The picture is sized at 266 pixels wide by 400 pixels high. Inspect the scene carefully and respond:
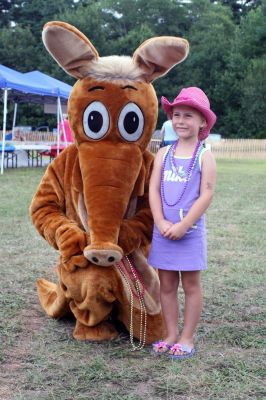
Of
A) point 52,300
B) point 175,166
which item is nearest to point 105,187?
point 175,166

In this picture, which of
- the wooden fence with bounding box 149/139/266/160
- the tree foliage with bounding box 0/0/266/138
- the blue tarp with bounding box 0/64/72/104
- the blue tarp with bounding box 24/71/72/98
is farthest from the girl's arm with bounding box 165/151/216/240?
the tree foliage with bounding box 0/0/266/138

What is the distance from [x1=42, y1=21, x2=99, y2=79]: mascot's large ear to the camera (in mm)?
3094

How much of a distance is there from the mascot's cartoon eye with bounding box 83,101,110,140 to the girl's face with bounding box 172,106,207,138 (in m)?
0.39

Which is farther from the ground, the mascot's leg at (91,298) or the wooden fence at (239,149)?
the mascot's leg at (91,298)

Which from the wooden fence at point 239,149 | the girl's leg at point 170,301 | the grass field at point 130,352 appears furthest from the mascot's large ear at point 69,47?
the wooden fence at point 239,149

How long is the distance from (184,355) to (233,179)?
11.9 metres

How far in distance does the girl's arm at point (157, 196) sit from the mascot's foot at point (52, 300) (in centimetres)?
83

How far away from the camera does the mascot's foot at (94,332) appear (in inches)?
131

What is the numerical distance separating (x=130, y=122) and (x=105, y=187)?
40cm

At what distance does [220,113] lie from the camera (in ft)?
132

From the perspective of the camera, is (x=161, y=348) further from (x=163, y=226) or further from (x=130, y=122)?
(x=130, y=122)

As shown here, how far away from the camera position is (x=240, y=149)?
3008cm

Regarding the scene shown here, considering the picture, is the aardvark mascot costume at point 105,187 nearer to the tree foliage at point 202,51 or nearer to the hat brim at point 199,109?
the hat brim at point 199,109

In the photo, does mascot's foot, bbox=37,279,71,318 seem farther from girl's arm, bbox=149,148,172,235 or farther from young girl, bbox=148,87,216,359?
girl's arm, bbox=149,148,172,235
